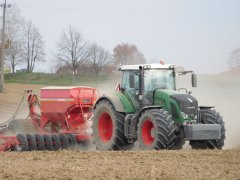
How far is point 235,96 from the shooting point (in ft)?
83.2

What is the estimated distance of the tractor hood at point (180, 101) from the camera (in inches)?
541

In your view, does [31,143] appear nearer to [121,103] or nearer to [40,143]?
[40,143]

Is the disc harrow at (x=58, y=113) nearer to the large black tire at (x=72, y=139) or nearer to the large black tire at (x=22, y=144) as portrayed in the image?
the large black tire at (x=72, y=139)

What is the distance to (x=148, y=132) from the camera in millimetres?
13820

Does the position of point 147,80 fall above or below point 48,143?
above

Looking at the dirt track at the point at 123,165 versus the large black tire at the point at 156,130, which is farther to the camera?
the large black tire at the point at 156,130

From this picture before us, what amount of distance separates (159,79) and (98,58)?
3480cm

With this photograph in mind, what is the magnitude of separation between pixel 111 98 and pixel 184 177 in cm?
670

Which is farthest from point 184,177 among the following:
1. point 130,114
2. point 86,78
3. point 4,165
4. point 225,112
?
point 86,78

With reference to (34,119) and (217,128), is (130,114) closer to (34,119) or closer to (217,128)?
(217,128)

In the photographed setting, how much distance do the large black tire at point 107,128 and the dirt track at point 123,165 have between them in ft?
7.63

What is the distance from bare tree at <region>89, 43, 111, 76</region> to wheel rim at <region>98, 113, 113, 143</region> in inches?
1273

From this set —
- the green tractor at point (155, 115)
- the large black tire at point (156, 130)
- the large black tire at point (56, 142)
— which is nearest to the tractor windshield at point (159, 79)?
the green tractor at point (155, 115)

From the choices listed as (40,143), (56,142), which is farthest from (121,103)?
(40,143)
